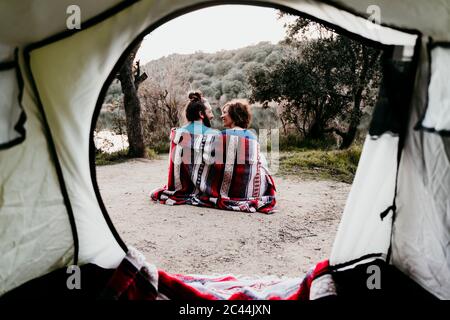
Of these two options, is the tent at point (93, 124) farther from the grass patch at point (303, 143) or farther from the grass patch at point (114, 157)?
the grass patch at point (303, 143)

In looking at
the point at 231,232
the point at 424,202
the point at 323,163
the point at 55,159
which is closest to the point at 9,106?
the point at 55,159

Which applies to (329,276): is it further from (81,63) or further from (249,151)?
(249,151)

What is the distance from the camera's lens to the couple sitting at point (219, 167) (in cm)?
342

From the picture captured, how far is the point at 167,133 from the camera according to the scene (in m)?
7.26

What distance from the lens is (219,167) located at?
3.47 metres

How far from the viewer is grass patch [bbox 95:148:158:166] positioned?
5.75 meters

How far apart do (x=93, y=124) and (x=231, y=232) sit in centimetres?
149

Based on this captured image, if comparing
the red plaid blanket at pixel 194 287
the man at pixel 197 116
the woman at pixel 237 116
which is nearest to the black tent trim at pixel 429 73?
the red plaid blanket at pixel 194 287

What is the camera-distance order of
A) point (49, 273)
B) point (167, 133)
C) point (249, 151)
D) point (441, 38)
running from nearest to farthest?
point (441, 38), point (49, 273), point (249, 151), point (167, 133)

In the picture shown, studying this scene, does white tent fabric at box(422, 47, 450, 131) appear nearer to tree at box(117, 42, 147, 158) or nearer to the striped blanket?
the striped blanket

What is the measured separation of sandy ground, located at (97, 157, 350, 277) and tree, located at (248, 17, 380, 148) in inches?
92.8

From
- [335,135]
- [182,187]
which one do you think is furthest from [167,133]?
[182,187]

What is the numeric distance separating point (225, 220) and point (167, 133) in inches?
175

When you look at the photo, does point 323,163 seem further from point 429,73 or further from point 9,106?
point 9,106
